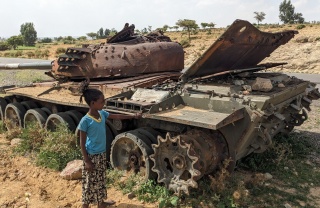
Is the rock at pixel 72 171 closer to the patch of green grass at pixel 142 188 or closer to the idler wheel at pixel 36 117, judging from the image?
the patch of green grass at pixel 142 188

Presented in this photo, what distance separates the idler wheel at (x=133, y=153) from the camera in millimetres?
5395

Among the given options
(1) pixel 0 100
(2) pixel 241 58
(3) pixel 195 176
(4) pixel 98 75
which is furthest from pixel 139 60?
(1) pixel 0 100

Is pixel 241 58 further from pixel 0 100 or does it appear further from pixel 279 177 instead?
pixel 0 100

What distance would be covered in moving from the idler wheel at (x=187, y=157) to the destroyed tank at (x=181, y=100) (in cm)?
1

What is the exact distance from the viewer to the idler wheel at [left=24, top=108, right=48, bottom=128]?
25.7ft

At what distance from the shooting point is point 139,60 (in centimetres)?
699

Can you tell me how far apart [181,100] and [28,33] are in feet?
236

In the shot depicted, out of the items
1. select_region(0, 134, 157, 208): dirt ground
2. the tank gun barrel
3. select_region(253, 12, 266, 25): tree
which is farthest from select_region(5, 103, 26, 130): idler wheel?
select_region(253, 12, 266, 25): tree

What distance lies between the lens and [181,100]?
218 inches

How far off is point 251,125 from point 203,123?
80 cm

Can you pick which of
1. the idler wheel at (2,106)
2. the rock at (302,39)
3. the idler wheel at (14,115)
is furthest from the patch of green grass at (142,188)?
the rock at (302,39)

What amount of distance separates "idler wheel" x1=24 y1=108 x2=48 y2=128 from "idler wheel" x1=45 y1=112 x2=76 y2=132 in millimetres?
209

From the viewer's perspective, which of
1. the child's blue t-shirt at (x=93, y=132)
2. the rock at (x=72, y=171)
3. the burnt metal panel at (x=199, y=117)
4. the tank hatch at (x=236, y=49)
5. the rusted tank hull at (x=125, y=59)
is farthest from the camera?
the rusted tank hull at (x=125, y=59)

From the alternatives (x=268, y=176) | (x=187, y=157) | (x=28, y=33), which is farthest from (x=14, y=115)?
(x=28, y=33)
